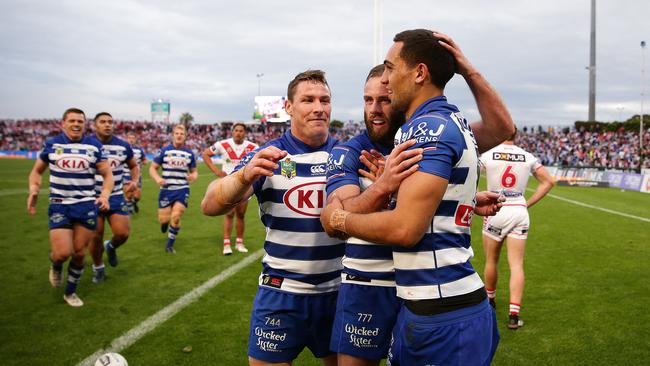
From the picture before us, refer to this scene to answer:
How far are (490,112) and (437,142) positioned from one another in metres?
0.97

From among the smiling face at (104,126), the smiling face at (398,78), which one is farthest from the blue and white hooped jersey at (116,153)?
the smiling face at (398,78)

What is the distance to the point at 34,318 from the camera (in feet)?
20.6

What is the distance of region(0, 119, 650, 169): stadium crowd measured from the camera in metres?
42.4

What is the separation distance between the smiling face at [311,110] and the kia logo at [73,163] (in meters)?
4.87

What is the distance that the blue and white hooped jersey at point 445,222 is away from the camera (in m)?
2.25

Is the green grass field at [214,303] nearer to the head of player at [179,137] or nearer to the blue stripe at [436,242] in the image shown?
the head of player at [179,137]

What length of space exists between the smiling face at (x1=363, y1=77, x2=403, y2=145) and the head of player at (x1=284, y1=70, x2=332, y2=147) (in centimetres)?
50

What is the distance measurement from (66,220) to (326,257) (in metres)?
5.10

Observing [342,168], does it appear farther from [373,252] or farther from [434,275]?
[434,275]

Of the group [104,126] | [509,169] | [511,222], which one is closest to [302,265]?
[511,222]

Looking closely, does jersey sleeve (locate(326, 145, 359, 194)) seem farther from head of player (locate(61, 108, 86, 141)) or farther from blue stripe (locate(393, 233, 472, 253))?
head of player (locate(61, 108, 86, 141))

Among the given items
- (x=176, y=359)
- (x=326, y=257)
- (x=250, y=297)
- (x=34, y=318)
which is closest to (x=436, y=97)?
(x=326, y=257)

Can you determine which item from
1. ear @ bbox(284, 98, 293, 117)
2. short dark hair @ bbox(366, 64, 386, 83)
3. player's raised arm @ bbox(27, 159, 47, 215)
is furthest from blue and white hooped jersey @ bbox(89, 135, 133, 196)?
short dark hair @ bbox(366, 64, 386, 83)

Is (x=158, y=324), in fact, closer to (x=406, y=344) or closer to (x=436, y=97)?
(x=406, y=344)
